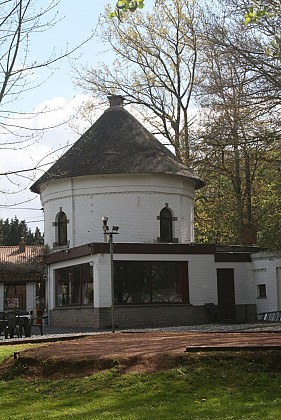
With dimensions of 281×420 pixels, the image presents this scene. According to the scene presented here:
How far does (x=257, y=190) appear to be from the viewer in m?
44.6

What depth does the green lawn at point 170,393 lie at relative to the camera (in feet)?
35.3

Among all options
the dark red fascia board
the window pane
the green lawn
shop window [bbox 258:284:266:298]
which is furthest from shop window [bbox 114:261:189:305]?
the green lawn

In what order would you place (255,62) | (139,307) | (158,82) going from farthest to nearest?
1. (158,82)
2. (139,307)
3. (255,62)

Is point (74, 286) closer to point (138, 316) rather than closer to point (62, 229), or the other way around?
point (138, 316)

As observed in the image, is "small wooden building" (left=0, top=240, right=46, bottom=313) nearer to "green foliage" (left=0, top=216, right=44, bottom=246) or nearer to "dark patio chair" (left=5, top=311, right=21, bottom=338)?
"dark patio chair" (left=5, top=311, right=21, bottom=338)

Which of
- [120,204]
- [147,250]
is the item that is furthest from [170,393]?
[120,204]

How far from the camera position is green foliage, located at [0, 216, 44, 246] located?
88.2 m

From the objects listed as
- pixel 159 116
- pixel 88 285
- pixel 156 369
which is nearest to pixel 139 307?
pixel 88 285

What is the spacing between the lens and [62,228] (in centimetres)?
4028

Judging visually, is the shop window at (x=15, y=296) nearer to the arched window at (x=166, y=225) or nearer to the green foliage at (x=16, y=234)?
the arched window at (x=166, y=225)

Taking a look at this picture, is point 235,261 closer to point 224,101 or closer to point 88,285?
point 88,285

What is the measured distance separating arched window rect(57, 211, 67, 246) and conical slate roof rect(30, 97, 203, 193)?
2.18 meters

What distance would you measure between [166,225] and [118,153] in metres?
4.53

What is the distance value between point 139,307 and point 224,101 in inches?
411
